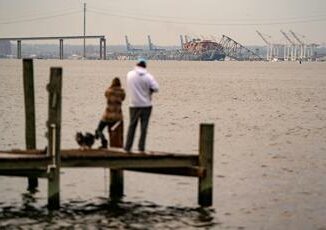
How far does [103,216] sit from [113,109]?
2326mm

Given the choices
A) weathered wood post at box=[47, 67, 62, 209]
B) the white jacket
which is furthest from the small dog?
the white jacket

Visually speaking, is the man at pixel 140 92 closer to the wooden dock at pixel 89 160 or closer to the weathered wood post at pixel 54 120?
the wooden dock at pixel 89 160

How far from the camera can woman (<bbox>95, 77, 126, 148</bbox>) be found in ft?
53.1

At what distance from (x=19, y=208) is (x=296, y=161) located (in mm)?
11472

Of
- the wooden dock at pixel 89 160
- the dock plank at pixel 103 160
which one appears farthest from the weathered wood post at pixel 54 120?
Answer: the dock plank at pixel 103 160

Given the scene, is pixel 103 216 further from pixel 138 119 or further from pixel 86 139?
pixel 138 119

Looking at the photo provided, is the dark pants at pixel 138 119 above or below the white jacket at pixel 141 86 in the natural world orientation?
below

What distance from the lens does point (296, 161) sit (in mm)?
25312

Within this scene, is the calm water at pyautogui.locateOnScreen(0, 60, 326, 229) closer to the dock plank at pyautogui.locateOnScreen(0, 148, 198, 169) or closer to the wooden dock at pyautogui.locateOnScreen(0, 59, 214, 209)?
the wooden dock at pyautogui.locateOnScreen(0, 59, 214, 209)

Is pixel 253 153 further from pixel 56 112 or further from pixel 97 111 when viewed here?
pixel 97 111

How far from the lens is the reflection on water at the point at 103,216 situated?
15398 millimetres

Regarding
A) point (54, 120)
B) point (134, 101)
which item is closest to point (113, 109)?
point (134, 101)

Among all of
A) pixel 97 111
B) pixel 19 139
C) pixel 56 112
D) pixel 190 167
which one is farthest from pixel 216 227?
pixel 97 111

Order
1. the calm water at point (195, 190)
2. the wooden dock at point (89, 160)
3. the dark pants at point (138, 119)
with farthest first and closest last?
the calm water at point (195, 190)
the dark pants at point (138, 119)
the wooden dock at point (89, 160)
